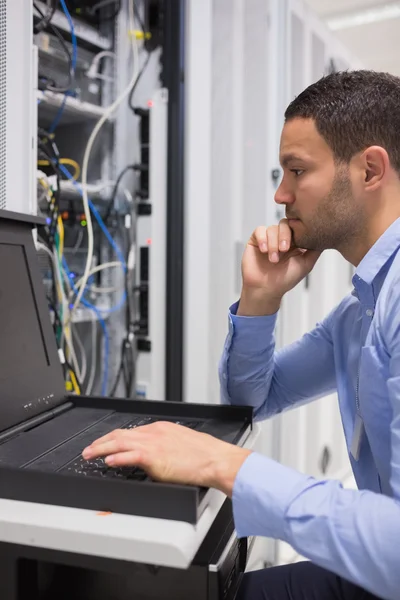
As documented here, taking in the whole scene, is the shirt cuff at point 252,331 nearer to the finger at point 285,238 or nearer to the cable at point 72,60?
the finger at point 285,238

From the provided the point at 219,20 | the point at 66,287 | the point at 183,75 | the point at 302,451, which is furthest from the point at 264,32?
the point at 302,451

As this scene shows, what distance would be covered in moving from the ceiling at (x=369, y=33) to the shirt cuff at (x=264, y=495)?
3.15m

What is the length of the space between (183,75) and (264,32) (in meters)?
0.36

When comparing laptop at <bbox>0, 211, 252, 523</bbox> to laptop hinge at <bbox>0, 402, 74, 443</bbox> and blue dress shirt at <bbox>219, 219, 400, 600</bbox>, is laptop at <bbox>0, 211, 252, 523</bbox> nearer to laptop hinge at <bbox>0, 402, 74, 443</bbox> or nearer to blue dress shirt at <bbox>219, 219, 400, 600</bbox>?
laptop hinge at <bbox>0, 402, 74, 443</bbox>

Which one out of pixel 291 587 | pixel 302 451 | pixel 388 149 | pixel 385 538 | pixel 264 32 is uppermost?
pixel 264 32

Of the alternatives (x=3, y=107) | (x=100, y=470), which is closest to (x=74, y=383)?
(x=3, y=107)

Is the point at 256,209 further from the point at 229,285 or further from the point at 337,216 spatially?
the point at 337,216

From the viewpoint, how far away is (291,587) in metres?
1.11

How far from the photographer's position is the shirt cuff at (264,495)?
760mm

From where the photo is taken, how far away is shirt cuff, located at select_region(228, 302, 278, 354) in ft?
3.94

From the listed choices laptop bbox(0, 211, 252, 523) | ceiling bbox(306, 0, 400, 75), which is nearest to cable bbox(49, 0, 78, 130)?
laptop bbox(0, 211, 252, 523)

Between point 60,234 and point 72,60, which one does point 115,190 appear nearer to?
point 60,234

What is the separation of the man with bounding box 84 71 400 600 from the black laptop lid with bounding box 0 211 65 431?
12.7 inches

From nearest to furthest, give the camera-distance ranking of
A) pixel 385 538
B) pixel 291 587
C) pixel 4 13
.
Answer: pixel 385 538, pixel 291 587, pixel 4 13
